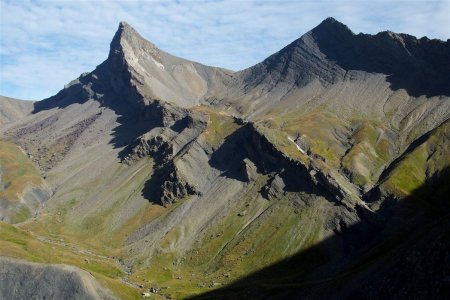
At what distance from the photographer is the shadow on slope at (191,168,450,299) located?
78938mm

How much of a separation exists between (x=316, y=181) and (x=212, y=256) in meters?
46.4

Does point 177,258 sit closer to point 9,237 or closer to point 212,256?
point 212,256

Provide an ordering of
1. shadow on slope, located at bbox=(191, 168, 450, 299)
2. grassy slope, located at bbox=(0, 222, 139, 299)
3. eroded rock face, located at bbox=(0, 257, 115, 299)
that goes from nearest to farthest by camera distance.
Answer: shadow on slope, located at bbox=(191, 168, 450, 299)
eroded rock face, located at bbox=(0, 257, 115, 299)
grassy slope, located at bbox=(0, 222, 139, 299)

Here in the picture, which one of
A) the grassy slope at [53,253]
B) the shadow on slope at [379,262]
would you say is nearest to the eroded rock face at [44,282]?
the grassy slope at [53,253]

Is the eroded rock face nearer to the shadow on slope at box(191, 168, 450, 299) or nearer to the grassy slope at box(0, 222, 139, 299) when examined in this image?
the grassy slope at box(0, 222, 139, 299)

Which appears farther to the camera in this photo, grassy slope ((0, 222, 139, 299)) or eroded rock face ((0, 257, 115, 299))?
grassy slope ((0, 222, 139, 299))

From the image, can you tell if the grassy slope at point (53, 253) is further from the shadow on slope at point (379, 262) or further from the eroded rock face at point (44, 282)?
the shadow on slope at point (379, 262)

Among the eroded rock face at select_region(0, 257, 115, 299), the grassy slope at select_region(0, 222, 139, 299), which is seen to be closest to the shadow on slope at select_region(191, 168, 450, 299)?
the eroded rock face at select_region(0, 257, 115, 299)

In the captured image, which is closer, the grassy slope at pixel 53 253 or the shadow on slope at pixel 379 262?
the shadow on slope at pixel 379 262

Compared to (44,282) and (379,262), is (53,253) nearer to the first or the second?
(44,282)

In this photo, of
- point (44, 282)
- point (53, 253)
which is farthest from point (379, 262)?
point (53, 253)

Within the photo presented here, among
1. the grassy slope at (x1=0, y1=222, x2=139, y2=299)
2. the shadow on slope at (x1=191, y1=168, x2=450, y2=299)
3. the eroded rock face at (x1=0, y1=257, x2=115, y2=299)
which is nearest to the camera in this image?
the shadow on slope at (x1=191, y1=168, x2=450, y2=299)

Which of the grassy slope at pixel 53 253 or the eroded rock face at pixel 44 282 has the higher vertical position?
the eroded rock face at pixel 44 282

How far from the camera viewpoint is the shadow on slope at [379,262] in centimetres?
7894
